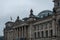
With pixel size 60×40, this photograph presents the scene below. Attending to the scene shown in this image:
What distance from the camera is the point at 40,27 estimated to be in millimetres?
72938

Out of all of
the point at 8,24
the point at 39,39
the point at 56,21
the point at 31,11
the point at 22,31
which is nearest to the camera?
the point at 56,21

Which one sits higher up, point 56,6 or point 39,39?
point 56,6

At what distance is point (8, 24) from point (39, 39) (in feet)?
129

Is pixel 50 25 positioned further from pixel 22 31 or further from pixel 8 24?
pixel 8 24

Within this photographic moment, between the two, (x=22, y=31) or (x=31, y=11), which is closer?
(x=31, y=11)

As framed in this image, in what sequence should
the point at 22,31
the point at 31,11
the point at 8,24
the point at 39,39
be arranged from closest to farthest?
1. the point at 39,39
2. the point at 31,11
3. the point at 22,31
4. the point at 8,24

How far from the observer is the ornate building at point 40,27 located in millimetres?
61000

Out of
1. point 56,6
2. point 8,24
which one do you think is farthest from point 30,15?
point 8,24

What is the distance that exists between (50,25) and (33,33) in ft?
47.3

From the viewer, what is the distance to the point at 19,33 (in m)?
90.5

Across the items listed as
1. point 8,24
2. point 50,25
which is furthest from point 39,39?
point 8,24

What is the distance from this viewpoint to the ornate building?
61.0 metres

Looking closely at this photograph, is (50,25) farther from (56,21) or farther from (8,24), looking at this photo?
(8,24)

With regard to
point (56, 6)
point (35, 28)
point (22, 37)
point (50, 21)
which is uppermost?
point (56, 6)
